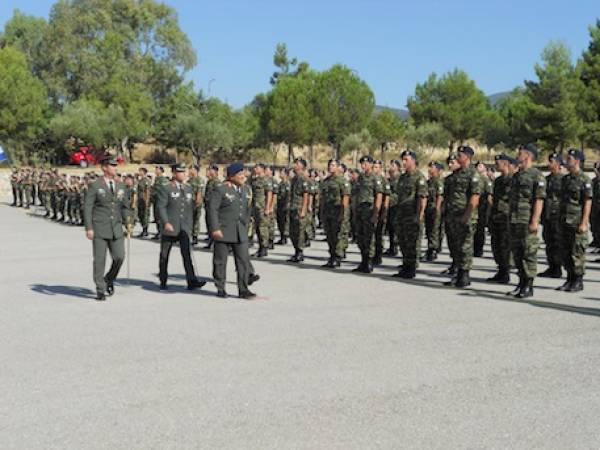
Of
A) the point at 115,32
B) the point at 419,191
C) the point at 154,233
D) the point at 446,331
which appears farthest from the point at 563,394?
the point at 115,32

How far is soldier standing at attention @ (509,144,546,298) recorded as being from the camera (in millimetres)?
9180

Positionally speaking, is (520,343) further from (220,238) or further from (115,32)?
(115,32)

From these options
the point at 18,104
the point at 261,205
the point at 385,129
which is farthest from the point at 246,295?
the point at 385,129

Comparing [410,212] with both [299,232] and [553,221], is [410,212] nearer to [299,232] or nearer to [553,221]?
[553,221]

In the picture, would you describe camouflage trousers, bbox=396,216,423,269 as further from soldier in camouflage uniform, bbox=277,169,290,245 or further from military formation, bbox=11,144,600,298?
soldier in camouflage uniform, bbox=277,169,290,245

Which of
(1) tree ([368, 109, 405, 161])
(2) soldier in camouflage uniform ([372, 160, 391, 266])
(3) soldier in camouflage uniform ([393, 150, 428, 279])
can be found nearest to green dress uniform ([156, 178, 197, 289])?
(2) soldier in camouflage uniform ([372, 160, 391, 266])

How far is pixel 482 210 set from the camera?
13.5 m

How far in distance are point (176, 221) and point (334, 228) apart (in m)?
3.16

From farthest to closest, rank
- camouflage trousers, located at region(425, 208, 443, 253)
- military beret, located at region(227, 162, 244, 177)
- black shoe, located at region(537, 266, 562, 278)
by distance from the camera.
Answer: camouflage trousers, located at region(425, 208, 443, 253)
black shoe, located at region(537, 266, 562, 278)
military beret, located at region(227, 162, 244, 177)

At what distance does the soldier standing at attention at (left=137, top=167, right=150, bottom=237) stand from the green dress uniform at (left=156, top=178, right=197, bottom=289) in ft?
30.7

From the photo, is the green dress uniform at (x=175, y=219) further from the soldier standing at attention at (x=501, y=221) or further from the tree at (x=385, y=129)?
the tree at (x=385, y=129)

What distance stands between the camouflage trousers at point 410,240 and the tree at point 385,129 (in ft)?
186

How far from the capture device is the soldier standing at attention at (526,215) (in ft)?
30.1

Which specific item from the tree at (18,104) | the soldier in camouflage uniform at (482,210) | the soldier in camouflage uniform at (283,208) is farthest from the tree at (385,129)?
the soldier in camouflage uniform at (482,210)
